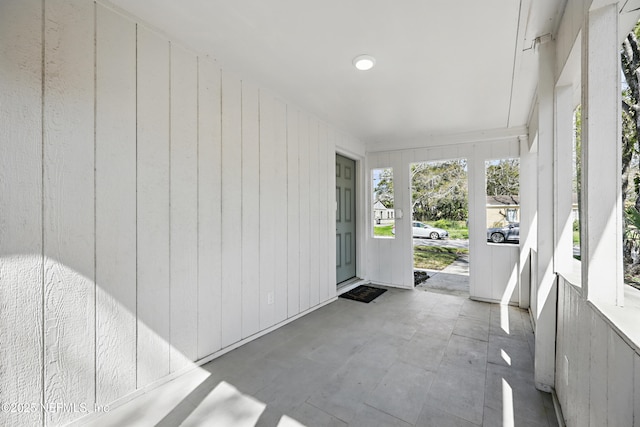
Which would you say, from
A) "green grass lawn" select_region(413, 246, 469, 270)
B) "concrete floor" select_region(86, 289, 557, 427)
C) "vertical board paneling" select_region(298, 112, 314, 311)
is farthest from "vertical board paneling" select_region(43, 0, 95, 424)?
"green grass lawn" select_region(413, 246, 469, 270)

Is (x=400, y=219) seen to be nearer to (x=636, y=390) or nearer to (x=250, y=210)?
(x=250, y=210)

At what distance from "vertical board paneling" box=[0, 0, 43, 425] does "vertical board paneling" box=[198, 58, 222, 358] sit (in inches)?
34.8

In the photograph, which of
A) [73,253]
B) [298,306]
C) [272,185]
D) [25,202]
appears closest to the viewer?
[25,202]

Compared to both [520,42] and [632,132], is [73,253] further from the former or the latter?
[520,42]

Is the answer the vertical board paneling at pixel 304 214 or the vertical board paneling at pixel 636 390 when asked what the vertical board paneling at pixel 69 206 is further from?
the vertical board paneling at pixel 636 390

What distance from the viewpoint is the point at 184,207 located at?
6.63ft

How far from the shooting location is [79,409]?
1.49 metres

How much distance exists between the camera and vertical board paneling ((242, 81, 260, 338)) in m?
2.49

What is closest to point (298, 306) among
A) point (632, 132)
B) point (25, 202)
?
point (25, 202)

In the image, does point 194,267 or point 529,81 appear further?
point 529,81

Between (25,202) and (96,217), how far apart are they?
29 centimetres

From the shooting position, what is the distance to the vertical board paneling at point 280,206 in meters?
2.83

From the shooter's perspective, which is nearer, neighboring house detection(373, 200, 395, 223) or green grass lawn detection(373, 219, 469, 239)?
neighboring house detection(373, 200, 395, 223)

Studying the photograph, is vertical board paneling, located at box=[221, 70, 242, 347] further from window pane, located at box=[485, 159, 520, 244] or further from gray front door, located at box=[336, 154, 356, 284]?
window pane, located at box=[485, 159, 520, 244]
